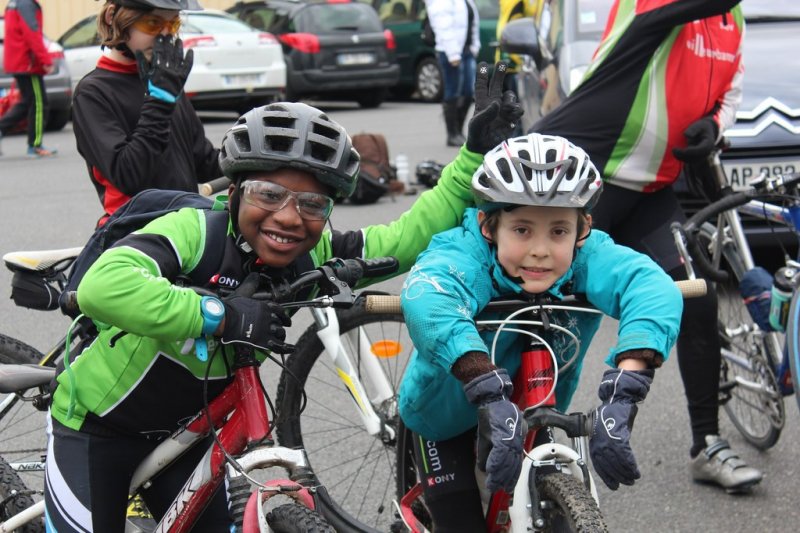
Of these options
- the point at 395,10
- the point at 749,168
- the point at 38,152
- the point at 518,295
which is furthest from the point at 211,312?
the point at 395,10

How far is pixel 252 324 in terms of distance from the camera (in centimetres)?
300

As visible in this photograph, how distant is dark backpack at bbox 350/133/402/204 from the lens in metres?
11.3

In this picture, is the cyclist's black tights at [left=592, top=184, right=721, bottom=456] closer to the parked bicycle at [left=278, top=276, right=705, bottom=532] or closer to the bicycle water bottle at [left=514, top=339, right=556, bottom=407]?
the parked bicycle at [left=278, top=276, right=705, bottom=532]

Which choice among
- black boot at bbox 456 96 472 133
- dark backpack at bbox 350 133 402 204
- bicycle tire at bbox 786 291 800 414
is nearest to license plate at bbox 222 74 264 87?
black boot at bbox 456 96 472 133

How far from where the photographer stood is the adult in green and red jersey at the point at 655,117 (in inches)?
194

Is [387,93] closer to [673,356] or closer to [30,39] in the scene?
[30,39]

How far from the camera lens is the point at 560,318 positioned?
3.38m

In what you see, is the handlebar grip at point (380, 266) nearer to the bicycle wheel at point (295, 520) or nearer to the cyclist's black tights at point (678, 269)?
the bicycle wheel at point (295, 520)

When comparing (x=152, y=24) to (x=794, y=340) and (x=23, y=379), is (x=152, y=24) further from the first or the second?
(x=794, y=340)

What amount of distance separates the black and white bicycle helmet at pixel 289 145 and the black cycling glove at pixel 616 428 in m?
0.83

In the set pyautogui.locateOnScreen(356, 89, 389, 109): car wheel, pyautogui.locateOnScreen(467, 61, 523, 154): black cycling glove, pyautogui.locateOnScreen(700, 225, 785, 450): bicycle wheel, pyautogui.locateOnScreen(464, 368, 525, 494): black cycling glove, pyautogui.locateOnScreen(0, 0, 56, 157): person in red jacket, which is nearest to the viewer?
pyautogui.locateOnScreen(464, 368, 525, 494): black cycling glove

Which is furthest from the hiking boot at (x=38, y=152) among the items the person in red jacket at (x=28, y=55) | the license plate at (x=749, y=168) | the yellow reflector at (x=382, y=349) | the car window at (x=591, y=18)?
the yellow reflector at (x=382, y=349)

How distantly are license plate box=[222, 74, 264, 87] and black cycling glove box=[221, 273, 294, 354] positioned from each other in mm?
14954

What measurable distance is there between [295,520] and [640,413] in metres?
3.46
